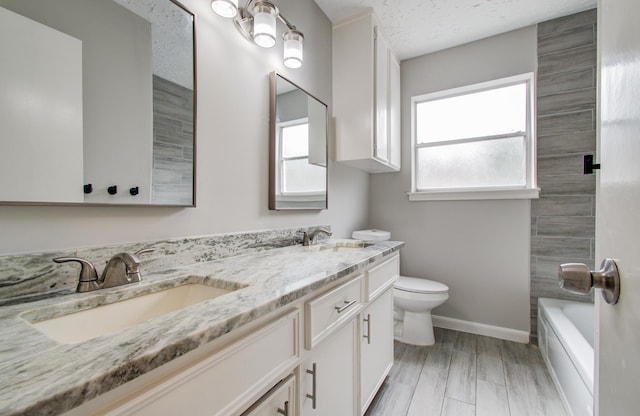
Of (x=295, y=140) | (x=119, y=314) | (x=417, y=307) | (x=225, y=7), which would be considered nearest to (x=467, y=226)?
(x=417, y=307)

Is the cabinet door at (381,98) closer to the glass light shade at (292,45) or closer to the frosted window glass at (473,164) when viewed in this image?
the frosted window glass at (473,164)

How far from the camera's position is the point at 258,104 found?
54.9 inches

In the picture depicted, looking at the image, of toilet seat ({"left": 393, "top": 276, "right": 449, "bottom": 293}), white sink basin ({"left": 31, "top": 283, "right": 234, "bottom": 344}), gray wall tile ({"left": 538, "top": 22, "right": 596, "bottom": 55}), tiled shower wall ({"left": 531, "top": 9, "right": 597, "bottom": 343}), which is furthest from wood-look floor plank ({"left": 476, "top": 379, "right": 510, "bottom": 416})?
gray wall tile ({"left": 538, "top": 22, "right": 596, "bottom": 55})

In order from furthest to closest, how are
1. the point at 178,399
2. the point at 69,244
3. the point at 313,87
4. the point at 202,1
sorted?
the point at 313,87 < the point at 202,1 < the point at 69,244 < the point at 178,399

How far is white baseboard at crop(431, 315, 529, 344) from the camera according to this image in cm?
217

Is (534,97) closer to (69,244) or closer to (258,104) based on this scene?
(258,104)

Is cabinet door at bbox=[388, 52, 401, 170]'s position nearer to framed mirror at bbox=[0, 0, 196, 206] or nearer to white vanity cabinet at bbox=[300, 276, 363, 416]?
white vanity cabinet at bbox=[300, 276, 363, 416]

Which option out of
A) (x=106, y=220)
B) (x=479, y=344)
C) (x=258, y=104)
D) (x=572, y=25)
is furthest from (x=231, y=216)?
(x=572, y=25)

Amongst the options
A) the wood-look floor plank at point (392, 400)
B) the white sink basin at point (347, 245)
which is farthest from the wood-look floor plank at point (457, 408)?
the white sink basin at point (347, 245)

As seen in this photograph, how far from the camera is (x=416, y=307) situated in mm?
2084

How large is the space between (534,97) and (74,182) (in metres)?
2.93

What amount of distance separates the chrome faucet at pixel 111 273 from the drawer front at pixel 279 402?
508 mm

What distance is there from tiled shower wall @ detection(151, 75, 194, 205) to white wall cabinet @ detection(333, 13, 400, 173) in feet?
4.01

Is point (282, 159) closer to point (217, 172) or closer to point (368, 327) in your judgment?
point (217, 172)
